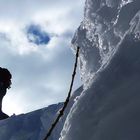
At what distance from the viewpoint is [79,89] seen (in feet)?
23.8

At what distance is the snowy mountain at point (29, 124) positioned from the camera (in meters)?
11.0

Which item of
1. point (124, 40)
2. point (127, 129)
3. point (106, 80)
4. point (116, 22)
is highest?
point (116, 22)

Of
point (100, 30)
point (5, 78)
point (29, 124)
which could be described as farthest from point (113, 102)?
point (29, 124)

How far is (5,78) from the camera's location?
520 centimetres

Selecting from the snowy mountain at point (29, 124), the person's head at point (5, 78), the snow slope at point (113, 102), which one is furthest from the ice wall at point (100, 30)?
the snowy mountain at point (29, 124)

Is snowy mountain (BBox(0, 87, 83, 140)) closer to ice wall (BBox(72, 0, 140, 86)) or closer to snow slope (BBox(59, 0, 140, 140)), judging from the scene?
ice wall (BBox(72, 0, 140, 86))

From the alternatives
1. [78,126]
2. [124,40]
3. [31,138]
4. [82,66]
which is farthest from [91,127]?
[31,138]

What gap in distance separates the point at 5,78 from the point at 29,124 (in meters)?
7.15

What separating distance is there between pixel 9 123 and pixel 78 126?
8.74 m

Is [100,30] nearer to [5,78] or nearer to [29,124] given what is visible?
[5,78]

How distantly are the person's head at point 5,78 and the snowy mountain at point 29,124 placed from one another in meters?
5.37

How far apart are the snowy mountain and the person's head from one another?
5372 millimetres

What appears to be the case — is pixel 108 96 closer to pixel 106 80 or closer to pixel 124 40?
pixel 106 80

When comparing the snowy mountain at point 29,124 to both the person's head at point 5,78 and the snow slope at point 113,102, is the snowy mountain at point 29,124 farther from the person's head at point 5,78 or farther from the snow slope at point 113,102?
the snow slope at point 113,102
